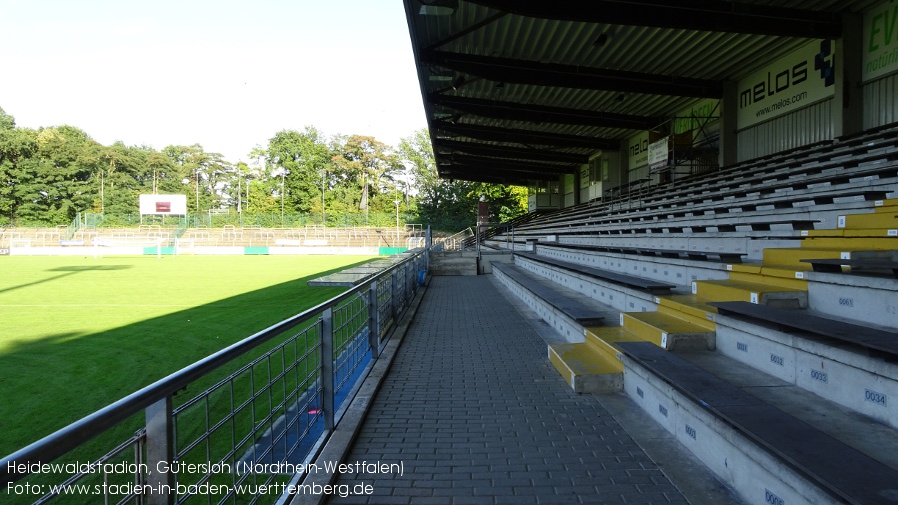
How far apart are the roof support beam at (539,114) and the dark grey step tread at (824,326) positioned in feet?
46.2

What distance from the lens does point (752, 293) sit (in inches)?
165

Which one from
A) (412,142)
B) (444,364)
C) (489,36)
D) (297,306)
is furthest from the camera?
(412,142)

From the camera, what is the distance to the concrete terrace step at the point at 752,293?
403 centimetres

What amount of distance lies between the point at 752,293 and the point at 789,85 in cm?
1151

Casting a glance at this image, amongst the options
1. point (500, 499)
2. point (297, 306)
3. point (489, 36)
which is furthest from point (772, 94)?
point (500, 499)

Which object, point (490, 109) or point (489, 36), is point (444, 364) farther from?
point (490, 109)

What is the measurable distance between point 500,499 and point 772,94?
14.8 m

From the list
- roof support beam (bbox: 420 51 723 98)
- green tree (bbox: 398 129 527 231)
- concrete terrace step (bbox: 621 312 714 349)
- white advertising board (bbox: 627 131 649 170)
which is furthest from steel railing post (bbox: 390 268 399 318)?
green tree (bbox: 398 129 527 231)

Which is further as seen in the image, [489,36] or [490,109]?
[490,109]

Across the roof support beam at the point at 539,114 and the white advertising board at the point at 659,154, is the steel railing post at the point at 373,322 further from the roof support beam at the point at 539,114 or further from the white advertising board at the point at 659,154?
the white advertising board at the point at 659,154

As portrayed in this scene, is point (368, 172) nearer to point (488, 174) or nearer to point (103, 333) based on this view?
point (488, 174)

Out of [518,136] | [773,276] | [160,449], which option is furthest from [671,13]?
[518,136]

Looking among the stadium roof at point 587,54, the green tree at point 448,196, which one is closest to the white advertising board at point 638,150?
the stadium roof at point 587,54

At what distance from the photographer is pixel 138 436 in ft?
5.38
